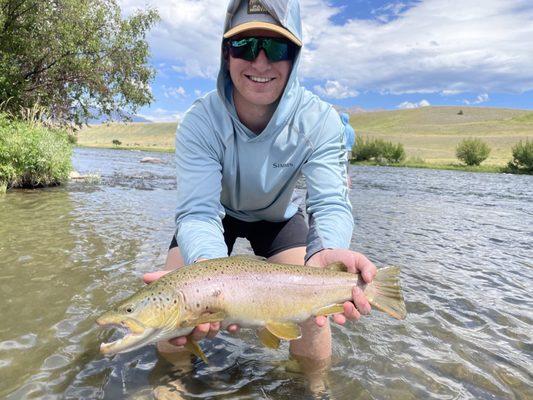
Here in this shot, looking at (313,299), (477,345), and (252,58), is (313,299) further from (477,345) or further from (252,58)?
(477,345)

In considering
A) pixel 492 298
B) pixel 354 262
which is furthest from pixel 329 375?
pixel 492 298

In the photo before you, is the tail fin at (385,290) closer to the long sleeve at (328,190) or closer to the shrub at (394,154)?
the long sleeve at (328,190)

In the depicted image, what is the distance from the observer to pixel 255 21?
123 inches

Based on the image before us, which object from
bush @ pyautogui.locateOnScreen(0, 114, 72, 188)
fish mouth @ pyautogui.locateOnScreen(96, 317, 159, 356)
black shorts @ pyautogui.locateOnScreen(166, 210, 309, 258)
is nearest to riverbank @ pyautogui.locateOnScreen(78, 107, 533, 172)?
bush @ pyautogui.locateOnScreen(0, 114, 72, 188)

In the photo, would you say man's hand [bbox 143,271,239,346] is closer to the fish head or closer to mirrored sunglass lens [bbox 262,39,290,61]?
the fish head

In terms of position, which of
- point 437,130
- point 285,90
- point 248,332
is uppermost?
point 437,130

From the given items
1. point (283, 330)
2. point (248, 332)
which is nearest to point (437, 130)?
point (248, 332)

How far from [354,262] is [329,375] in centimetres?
115

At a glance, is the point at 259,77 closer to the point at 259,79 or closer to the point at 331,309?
the point at 259,79

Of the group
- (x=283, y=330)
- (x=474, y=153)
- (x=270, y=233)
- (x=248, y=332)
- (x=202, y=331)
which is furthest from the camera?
(x=474, y=153)

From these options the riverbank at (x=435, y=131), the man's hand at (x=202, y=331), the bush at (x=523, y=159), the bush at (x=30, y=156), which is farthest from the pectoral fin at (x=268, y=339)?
the bush at (x=523, y=159)

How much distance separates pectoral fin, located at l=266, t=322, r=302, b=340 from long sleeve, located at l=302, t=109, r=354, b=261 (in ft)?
2.21

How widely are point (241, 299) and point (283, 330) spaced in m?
0.36

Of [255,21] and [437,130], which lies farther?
[437,130]
